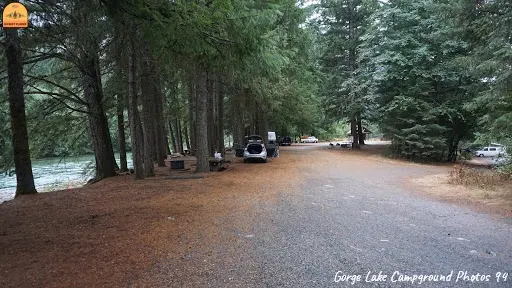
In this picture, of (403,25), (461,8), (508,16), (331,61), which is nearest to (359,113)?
(331,61)

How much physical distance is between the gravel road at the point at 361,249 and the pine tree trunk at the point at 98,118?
8.67 metres

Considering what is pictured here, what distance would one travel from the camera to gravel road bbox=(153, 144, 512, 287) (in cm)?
379

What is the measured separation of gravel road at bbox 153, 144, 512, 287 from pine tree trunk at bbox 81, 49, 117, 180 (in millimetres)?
8666

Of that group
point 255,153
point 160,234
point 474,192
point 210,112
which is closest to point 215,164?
point 255,153

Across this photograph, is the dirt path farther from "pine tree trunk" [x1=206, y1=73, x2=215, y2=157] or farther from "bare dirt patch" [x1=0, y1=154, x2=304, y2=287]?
"pine tree trunk" [x1=206, y1=73, x2=215, y2=157]

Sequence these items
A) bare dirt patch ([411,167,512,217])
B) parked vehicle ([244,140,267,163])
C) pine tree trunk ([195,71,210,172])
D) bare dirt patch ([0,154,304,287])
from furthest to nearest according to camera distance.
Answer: parked vehicle ([244,140,267,163]), pine tree trunk ([195,71,210,172]), bare dirt patch ([411,167,512,217]), bare dirt patch ([0,154,304,287])

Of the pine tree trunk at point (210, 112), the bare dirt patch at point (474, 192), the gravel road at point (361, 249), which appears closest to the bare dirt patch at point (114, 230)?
the gravel road at point (361, 249)

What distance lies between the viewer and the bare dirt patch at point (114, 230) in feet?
12.9

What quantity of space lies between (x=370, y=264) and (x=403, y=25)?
21723 millimetres

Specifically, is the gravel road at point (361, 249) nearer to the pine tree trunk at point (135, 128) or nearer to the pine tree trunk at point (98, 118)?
the pine tree trunk at point (135, 128)

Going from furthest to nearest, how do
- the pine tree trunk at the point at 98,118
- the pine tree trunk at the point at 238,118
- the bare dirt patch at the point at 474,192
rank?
the pine tree trunk at the point at 238,118
the pine tree trunk at the point at 98,118
the bare dirt patch at the point at 474,192

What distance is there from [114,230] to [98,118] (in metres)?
9.24

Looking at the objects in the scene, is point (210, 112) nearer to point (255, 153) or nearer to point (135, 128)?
point (255, 153)

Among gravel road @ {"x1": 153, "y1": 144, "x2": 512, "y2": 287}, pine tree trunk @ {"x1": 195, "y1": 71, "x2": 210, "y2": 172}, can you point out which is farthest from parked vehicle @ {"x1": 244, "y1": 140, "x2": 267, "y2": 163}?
gravel road @ {"x1": 153, "y1": 144, "x2": 512, "y2": 287}
